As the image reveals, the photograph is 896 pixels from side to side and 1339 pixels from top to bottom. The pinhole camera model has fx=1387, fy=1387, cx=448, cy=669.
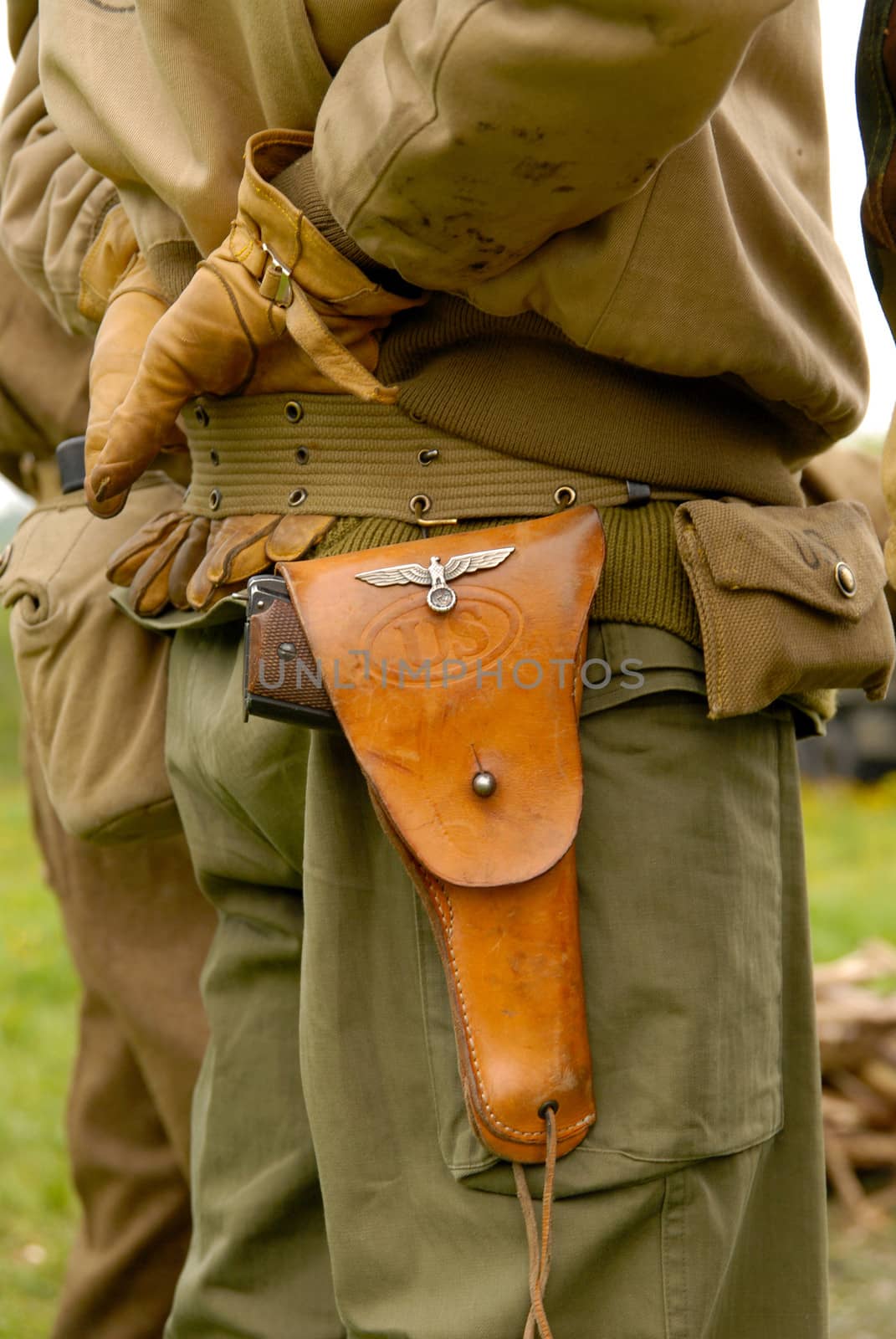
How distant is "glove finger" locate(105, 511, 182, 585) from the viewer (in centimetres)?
170

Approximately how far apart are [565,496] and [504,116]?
389mm

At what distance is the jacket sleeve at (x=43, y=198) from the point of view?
1824mm

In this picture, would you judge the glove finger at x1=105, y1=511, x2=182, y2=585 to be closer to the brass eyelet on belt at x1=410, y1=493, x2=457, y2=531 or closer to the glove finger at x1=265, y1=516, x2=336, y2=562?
the glove finger at x1=265, y1=516, x2=336, y2=562

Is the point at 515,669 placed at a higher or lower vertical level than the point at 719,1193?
higher

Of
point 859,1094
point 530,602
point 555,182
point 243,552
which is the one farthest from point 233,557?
point 859,1094

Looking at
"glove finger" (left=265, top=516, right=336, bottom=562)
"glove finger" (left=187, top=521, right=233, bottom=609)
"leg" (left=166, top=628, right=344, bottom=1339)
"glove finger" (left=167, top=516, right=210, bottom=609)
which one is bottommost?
"leg" (left=166, top=628, right=344, bottom=1339)

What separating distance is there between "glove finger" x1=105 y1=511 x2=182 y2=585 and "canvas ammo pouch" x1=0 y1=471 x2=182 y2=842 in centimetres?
12

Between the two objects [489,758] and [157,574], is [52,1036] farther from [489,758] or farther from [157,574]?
[489,758]

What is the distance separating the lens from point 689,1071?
4.30 feet

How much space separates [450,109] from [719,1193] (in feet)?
3.36

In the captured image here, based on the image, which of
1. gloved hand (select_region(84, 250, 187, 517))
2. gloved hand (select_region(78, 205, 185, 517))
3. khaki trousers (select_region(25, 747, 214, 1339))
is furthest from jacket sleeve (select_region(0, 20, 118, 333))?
khaki trousers (select_region(25, 747, 214, 1339))

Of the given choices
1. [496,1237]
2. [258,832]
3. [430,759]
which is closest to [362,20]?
[430,759]

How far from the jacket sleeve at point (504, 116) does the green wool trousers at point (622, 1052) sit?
410 mm

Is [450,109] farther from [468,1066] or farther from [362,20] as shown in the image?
[468,1066]
